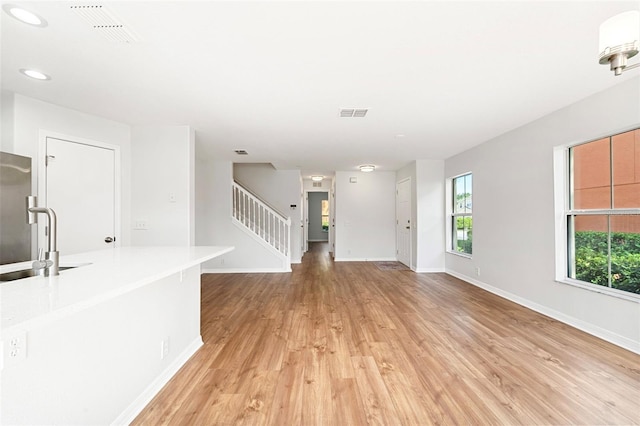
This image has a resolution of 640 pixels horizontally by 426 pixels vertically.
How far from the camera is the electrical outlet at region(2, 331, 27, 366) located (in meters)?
1.03

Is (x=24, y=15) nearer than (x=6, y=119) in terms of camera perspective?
Yes

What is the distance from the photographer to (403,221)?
7.07m

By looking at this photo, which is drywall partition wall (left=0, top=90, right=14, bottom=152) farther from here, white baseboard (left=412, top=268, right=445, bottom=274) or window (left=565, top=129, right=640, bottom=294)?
white baseboard (left=412, top=268, right=445, bottom=274)

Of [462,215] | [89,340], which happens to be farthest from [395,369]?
[462,215]

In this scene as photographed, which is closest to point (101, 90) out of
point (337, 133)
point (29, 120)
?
point (29, 120)

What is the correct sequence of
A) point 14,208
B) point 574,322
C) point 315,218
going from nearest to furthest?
point 14,208, point 574,322, point 315,218

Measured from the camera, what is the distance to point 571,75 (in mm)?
2459

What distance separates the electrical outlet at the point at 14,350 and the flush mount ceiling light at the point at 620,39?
272 centimetres

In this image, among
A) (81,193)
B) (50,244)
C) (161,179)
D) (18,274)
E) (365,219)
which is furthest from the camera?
(365,219)

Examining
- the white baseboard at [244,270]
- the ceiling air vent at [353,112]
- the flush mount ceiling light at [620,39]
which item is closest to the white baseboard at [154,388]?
the ceiling air vent at [353,112]

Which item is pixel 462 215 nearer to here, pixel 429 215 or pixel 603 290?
pixel 429 215

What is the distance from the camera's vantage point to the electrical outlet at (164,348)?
2119mm

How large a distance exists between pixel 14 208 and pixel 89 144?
1.09 meters

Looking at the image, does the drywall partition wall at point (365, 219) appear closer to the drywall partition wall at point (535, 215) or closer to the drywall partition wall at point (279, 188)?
the drywall partition wall at point (279, 188)
